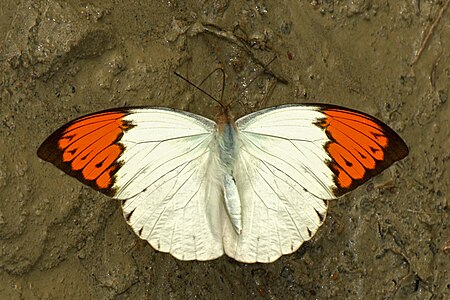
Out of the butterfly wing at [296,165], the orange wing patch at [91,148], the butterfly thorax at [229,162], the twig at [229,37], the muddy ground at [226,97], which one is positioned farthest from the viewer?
the twig at [229,37]

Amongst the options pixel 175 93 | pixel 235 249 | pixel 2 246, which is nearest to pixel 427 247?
pixel 235 249

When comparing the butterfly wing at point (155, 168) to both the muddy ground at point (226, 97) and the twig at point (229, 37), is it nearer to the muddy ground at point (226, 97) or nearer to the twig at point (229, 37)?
the muddy ground at point (226, 97)

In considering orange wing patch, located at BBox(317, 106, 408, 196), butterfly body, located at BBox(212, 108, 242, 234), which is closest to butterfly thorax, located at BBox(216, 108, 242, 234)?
butterfly body, located at BBox(212, 108, 242, 234)

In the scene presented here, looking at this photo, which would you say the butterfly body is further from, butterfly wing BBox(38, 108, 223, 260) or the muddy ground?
the muddy ground

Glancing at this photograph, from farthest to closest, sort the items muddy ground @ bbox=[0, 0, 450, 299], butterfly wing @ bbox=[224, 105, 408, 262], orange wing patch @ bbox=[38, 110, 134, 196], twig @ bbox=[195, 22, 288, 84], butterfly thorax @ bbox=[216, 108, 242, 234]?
1. twig @ bbox=[195, 22, 288, 84]
2. muddy ground @ bbox=[0, 0, 450, 299]
3. butterfly thorax @ bbox=[216, 108, 242, 234]
4. butterfly wing @ bbox=[224, 105, 408, 262]
5. orange wing patch @ bbox=[38, 110, 134, 196]

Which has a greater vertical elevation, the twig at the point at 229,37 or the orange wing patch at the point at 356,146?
the twig at the point at 229,37

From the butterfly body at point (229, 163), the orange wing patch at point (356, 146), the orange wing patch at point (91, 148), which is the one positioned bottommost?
the orange wing patch at point (356, 146)

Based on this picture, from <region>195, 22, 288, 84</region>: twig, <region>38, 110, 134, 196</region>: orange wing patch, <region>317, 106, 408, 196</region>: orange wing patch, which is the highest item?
<region>195, 22, 288, 84</region>: twig

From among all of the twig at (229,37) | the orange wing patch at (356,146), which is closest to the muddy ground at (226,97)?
the twig at (229,37)
